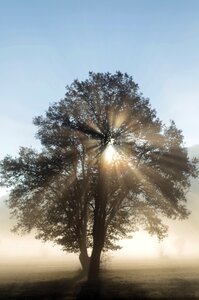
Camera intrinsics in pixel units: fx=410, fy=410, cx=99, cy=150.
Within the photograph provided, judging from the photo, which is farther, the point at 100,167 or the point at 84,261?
the point at 84,261

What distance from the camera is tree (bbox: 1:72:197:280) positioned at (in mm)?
41094

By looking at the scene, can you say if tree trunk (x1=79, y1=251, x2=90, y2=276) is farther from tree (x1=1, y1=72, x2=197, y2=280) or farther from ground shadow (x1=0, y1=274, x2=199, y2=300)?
ground shadow (x1=0, y1=274, x2=199, y2=300)

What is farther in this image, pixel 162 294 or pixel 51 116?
pixel 51 116

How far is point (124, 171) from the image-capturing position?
4119 centimetres

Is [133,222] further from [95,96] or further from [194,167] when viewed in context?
[95,96]

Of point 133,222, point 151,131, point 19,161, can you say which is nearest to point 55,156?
point 19,161

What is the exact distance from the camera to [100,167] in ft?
136

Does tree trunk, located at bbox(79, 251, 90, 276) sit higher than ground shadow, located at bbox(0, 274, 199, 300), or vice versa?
tree trunk, located at bbox(79, 251, 90, 276)

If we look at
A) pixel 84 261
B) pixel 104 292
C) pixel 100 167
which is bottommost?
pixel 104 292

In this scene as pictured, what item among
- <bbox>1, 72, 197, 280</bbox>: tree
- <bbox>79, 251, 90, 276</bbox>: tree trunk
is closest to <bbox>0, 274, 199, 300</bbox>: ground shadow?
<bbox>1, 72, 197, 280</bbox>: tree

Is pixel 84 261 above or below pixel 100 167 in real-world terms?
below

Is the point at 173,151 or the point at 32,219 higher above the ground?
the point at 173,151

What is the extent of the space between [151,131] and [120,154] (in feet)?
13.2

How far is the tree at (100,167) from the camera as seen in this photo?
41.1m
